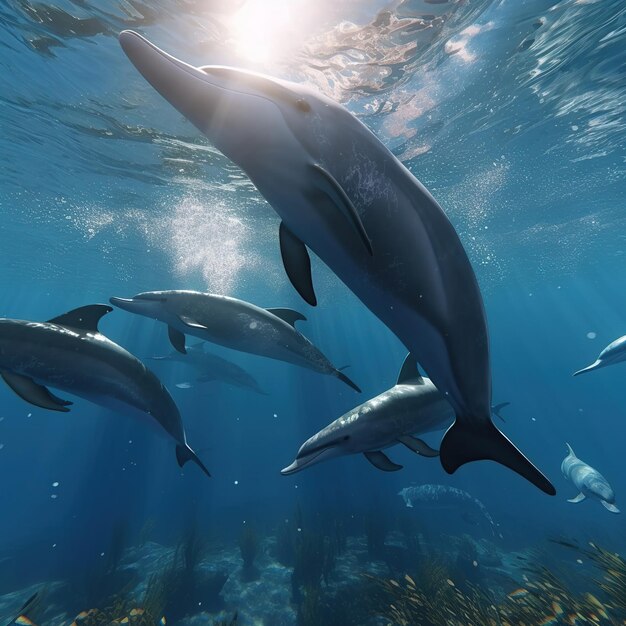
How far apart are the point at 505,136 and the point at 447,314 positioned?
15269 millimetres

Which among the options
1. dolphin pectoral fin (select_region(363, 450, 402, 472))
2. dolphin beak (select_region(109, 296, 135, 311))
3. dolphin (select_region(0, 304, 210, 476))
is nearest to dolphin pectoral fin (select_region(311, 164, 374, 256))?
A: dolphin (select_region(0, 304, 210, 476))

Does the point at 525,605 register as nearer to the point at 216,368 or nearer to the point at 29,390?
the point at 29,390

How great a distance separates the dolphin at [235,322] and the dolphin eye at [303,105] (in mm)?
3848

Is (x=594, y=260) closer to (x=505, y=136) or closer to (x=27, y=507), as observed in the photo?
(x=505, y=136)

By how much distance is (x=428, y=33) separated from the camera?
912 centimetres

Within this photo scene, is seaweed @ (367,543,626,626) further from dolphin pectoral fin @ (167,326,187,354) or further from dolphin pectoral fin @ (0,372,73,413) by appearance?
dolphin pectoral fin @ (0,372,73,413)

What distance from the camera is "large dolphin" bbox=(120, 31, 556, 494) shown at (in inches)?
74.0

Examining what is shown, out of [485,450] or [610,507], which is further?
[610,507]

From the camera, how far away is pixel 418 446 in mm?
4609

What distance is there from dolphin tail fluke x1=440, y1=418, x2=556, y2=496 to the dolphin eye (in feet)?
7.27

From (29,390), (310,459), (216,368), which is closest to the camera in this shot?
(29,390)

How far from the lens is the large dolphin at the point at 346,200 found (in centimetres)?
188

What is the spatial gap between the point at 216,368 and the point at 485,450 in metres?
16.6

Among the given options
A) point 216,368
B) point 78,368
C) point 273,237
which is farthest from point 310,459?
point 273,237
